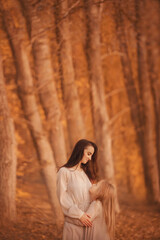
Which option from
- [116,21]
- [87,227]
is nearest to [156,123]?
[116,21]

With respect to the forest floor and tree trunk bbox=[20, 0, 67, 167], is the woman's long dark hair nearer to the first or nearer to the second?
the forest floor

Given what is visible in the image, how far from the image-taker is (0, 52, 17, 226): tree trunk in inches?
209

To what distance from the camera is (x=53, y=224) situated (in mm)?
6555

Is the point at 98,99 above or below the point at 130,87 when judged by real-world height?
below

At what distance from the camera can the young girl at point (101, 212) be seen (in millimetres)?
3492

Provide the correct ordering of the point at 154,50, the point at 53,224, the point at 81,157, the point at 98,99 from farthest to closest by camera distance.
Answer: the point at 154,50, the point at 98,99, the point at 53,224, the point at 81,157

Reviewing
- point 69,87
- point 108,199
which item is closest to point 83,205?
point 108,199

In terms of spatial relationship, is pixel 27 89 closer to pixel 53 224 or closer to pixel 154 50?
pixel 53 224

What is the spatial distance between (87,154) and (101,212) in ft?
2.40

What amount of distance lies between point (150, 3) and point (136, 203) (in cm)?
658

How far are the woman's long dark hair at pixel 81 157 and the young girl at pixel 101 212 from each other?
0.72ft

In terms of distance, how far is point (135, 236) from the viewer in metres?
6.43

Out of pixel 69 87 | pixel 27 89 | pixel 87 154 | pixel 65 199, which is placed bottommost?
pixel 65 199

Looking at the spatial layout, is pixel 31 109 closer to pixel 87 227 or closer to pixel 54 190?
pixel 54 190
